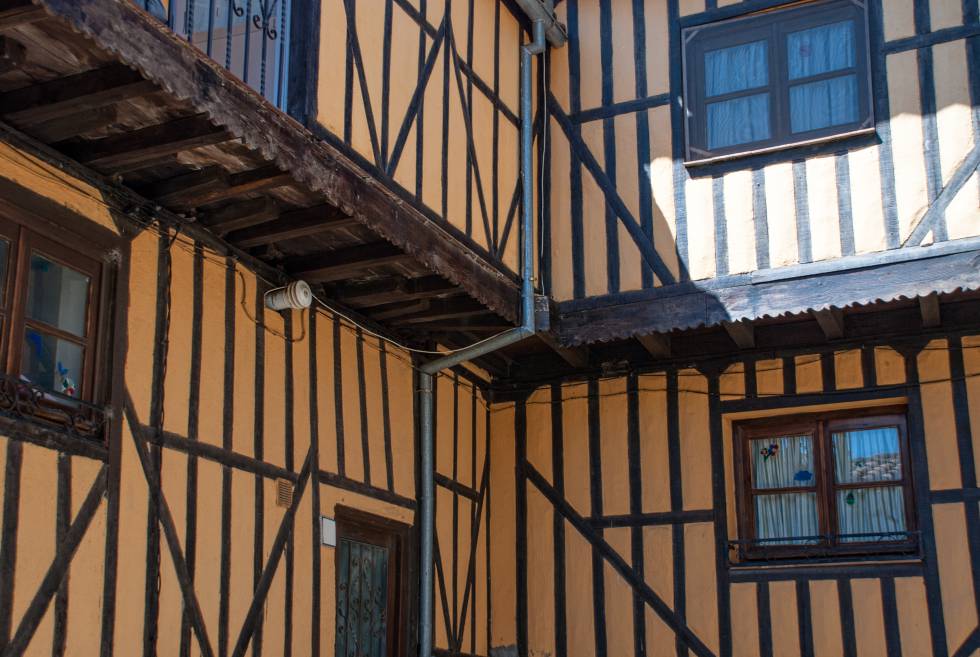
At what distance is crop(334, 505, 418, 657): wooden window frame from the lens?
7.77 meters

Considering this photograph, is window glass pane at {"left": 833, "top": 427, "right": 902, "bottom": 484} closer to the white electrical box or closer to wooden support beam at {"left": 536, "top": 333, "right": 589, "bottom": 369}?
wooden support beam at {"left": 536, "top": 333, "right": 589, "bottom": 369}

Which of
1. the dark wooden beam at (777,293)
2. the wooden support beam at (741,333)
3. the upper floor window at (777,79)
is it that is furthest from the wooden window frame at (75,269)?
the upper floor window at (777,79)

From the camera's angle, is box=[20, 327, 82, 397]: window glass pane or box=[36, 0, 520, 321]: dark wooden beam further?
box=[20, 327, 82, 397]: window glass pane

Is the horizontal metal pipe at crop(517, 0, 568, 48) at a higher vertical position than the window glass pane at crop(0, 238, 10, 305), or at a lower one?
higher

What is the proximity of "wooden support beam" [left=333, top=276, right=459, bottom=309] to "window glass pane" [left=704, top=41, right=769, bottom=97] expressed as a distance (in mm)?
2392

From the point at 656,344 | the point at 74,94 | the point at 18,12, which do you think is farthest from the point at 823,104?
the point at 18,12

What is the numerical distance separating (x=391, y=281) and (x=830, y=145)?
9.42 ft

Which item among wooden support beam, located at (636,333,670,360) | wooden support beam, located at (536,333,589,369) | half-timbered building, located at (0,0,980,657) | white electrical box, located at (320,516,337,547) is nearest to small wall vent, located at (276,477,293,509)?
half-timbered building, located at (0,0,980,657)

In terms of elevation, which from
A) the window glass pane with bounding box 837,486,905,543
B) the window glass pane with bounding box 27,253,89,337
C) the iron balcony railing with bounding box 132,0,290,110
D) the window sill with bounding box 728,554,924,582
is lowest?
the window sill with bounding box 728,554,924,582

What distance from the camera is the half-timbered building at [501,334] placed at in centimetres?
572

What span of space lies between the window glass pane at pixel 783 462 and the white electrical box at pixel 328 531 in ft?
9.23

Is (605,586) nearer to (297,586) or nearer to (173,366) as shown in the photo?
(297,586)

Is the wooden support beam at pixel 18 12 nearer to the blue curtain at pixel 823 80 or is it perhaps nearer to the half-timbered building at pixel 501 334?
the half-timbered building at pixel 501 334

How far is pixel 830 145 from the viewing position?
803 centimetres
